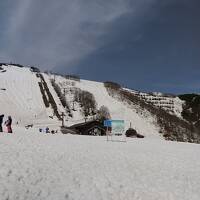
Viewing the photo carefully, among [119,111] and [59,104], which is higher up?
[59,104]

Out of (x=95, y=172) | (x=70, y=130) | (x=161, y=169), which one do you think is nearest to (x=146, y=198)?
(x=95, y=172)

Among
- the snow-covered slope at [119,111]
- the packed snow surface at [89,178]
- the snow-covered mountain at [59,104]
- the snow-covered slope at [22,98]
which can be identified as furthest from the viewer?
the snow-covered slope at [119,111]

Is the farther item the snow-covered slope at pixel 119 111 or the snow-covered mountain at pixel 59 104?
the snow-covered slope at pixel 119 111

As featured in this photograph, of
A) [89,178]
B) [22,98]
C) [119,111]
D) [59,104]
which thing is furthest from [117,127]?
[119,111]

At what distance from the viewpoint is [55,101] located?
140 m

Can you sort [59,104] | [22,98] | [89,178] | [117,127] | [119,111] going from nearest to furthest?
1. [89,178]
2. [117,127]
3. [59,104]
4. [22,98]
5. [119,111]

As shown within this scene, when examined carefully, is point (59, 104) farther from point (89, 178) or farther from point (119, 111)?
point (89, 178)

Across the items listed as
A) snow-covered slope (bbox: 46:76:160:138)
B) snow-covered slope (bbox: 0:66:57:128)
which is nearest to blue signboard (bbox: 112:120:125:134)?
snow-covered slope (bbox: 0:66:57:128)

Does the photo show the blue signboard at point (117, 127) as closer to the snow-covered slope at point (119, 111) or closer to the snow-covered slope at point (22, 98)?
the snow-covered slope at point (22, 98)

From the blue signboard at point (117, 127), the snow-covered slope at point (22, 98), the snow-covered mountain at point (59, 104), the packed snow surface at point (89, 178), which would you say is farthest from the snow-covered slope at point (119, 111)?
the packed snow surface at point (89, 178)

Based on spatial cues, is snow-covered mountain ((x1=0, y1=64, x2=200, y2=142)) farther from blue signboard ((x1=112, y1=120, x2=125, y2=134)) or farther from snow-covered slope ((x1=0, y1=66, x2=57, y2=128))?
blue signboard ((x1=112, y1=120, x2=125, y2=134))

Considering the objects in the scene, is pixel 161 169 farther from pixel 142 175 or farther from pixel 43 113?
pixel 43 113

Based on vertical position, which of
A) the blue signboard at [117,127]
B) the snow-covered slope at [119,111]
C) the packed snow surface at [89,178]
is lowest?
the packed snow surface at [89,178]

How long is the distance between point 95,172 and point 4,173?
18.2 feet
